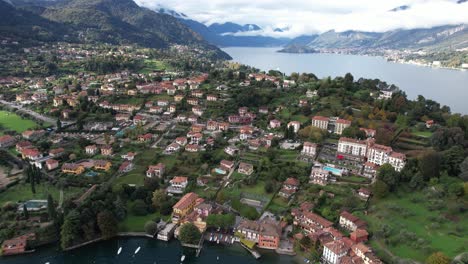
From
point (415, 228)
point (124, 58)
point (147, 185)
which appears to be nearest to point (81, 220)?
point (147, 185)

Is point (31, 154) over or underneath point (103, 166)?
over

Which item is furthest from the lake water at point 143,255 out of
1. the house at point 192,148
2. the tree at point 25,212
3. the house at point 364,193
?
the house at point 192,148

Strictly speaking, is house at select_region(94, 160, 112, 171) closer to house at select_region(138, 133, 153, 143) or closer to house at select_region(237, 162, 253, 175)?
house at select_region(138, 133, 153, 143)

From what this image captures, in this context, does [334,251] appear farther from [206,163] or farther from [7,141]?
[7,141]

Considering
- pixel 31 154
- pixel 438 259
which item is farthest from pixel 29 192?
pixel 438 259

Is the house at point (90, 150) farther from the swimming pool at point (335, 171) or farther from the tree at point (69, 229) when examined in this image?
the swimming pool at point (335, 171)

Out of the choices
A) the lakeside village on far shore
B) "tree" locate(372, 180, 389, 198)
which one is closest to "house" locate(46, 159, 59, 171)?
the lakeside village on far shore
